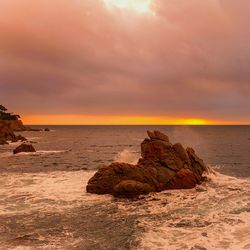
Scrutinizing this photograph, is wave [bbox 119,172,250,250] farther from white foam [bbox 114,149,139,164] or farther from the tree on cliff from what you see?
the tree on cliff

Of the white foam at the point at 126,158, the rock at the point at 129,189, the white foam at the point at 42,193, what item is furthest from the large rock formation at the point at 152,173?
the white foam at the point at 126,158

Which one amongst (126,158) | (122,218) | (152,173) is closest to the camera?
(122,218)

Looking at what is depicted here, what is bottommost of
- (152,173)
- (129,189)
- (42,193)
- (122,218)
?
(122,218)

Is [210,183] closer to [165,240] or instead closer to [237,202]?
[237,202]

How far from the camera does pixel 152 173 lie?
34.8 metres

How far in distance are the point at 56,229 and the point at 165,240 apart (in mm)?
7281

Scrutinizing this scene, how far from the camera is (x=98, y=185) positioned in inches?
1304

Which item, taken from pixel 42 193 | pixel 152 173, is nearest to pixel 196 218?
pixel 152 173

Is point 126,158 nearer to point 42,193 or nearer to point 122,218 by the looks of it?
point 42,193

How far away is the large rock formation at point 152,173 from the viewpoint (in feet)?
106

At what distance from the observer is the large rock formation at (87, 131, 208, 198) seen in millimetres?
32406

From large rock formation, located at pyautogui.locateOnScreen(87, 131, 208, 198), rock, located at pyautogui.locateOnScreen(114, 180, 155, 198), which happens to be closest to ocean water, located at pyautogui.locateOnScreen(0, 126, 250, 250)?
rock, located at pyautogui.locateOnScreen(114, 180, 155, 198)

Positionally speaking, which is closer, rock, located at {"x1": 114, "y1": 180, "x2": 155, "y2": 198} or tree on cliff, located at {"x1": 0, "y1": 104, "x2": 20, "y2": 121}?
rock, located at {"x1": 114, "y1": 180, "x2": 155, "y2": 198}

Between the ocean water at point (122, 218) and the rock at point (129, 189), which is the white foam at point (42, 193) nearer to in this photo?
the ocean water at point (122, 218)
